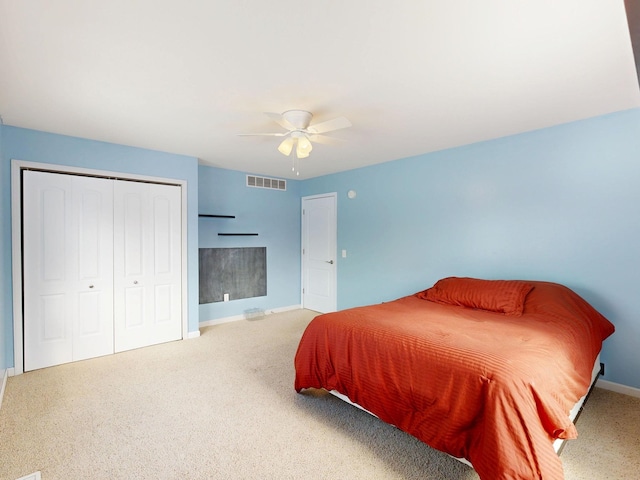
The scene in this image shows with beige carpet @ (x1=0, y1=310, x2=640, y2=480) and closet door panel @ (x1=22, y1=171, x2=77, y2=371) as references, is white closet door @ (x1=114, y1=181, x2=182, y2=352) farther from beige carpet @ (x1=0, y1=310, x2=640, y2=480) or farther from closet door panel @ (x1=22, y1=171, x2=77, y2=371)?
beige carpet @ (x1=0, y1=310, x2=640, y2=480)

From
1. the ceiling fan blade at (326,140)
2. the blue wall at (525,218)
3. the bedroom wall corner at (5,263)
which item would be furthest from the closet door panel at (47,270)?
the blue wall at (525,218)

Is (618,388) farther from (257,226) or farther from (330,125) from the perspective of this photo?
(257,226)

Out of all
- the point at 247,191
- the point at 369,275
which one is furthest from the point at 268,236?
the point at 369,275

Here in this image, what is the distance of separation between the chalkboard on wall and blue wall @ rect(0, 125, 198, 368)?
0.49 meters

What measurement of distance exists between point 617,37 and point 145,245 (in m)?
4.26

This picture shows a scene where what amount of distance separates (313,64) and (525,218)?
2498 mm

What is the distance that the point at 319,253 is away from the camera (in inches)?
212

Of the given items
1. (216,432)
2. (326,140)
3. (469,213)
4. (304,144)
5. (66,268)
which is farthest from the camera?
(469,213)

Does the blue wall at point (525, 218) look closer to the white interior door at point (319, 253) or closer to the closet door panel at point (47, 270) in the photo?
the white interior door at point (319, 253)

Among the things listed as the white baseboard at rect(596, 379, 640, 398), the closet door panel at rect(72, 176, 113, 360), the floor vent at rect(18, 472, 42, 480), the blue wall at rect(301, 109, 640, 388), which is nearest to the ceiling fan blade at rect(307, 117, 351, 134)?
the blue wall at rect(301, 109, 640, 388)

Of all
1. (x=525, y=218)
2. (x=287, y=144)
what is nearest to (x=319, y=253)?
(x=287, y=144)

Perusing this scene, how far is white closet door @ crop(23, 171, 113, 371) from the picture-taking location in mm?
3076

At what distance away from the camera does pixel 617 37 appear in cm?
167

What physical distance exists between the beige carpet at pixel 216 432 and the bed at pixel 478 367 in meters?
0.23
